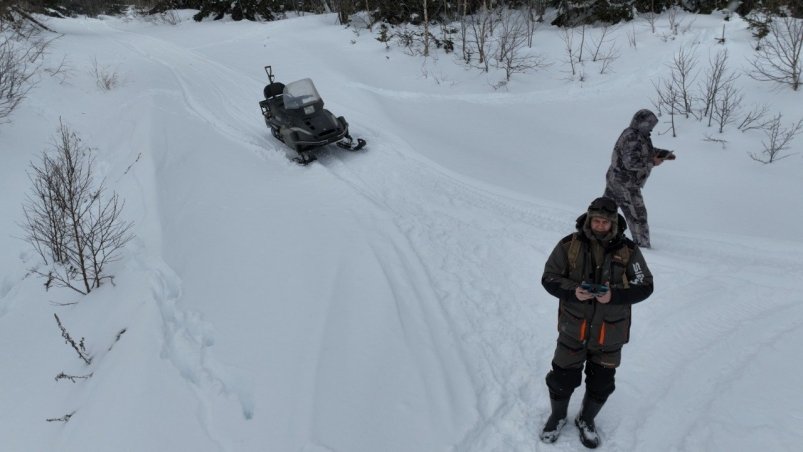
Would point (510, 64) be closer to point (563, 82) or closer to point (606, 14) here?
point (563, 82)

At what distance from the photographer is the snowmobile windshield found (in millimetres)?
8734

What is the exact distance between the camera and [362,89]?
40.7ft

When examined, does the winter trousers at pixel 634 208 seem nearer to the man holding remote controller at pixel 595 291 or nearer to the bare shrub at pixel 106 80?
the man holding remote controller at pixel 595 291

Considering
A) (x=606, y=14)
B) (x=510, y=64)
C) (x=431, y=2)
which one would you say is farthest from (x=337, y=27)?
(x=606, y=14)

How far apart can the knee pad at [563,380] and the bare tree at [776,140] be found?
689cm

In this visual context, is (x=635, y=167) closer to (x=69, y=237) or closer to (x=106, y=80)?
(x=69, y=237)

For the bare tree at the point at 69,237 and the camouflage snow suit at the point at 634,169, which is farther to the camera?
the bare tree at the point at 69,237

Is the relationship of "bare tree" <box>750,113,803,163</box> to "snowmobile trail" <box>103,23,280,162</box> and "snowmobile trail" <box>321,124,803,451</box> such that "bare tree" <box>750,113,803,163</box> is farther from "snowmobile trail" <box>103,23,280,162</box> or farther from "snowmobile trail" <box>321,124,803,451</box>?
"snowmobile trail" <box>103,23,280,162</box>

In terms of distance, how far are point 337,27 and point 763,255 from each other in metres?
16.2

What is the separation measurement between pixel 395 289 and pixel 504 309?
3.66ft

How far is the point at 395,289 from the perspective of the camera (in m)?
4.96

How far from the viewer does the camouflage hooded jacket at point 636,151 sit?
5004 millimetres

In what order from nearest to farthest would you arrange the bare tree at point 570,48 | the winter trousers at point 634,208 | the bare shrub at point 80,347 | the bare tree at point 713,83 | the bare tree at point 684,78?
the bare shrub at point 80,347
the winter trousers at point 634,208
the bare tree at point 713,83
the bare tree at point 684,78
the bare tree at point 570,48

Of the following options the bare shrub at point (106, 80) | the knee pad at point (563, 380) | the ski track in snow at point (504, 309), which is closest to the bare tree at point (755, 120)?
the ski track in snow at point (504, 309)
